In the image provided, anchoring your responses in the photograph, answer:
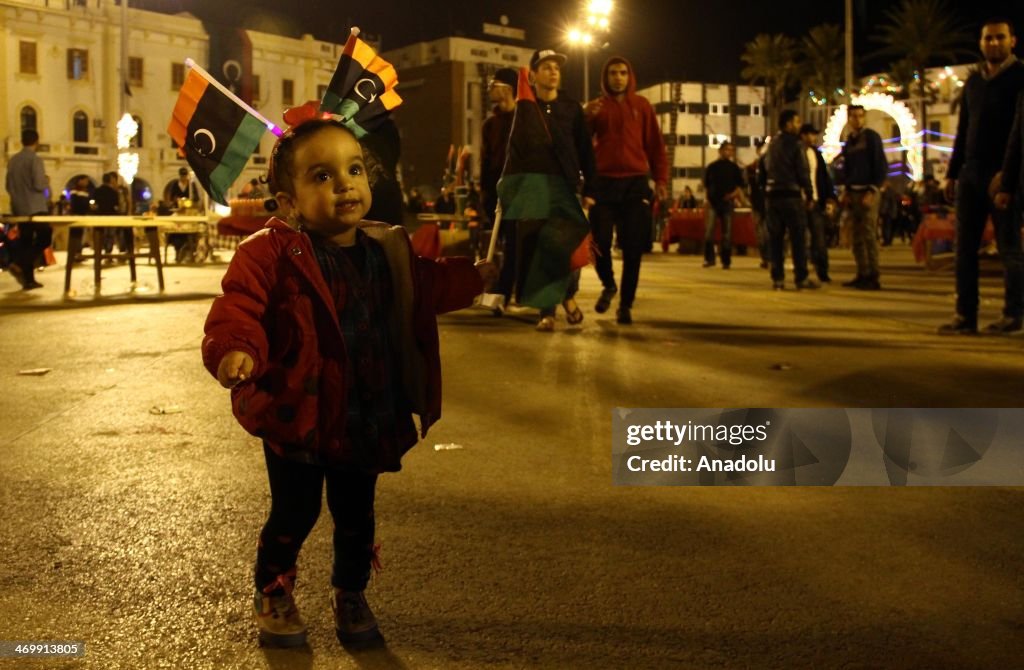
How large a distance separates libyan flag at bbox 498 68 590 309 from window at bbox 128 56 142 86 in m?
60.1

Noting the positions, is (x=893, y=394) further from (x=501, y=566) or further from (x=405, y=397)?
(x=405, y=397)

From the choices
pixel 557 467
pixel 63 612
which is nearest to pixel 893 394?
pixel 557 467

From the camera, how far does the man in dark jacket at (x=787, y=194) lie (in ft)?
45.3

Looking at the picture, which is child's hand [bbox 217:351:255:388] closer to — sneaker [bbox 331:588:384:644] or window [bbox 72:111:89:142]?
sneaker [bbox 331:588:384:644]

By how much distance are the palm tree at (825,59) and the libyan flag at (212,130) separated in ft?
257

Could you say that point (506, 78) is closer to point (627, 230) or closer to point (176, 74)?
point (627, 230)

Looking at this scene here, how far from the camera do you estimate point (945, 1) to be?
229ft

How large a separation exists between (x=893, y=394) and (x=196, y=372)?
4.09 m

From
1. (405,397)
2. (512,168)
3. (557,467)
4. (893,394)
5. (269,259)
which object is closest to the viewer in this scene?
(269,259)

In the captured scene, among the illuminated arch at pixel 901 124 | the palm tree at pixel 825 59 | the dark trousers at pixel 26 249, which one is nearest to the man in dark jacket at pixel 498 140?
the dark trousers at pixel 26 249

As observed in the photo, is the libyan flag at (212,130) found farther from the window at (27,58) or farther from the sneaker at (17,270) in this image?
the window at (27,58)

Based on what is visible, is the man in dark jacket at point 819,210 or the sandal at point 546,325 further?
the man in dark jacket at point 819,210

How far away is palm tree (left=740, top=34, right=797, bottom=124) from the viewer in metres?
84.0

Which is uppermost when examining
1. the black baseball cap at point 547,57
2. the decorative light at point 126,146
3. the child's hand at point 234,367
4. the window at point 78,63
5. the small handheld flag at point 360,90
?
the window at point 78,63
